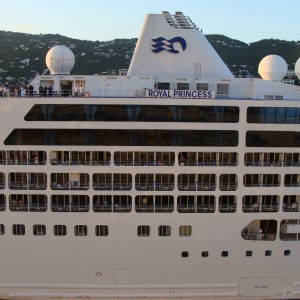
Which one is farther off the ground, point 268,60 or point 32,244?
point 268,60

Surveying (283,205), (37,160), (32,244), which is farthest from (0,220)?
(283,205)

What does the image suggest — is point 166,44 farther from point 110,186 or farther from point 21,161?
point 21,161

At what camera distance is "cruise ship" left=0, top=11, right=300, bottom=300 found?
14.1 metres

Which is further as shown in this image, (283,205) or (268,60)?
(268,60)

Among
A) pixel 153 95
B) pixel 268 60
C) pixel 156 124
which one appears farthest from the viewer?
pixel 268 60

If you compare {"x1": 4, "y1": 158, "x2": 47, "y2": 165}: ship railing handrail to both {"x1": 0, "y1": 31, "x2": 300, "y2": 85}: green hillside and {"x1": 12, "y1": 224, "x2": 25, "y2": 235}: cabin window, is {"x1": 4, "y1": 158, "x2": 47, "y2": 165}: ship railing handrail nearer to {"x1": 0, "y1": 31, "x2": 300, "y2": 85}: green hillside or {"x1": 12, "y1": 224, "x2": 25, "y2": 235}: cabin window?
{"x1": 12, "y1": 224, "x2": 25, "y2": 235}: cabin window

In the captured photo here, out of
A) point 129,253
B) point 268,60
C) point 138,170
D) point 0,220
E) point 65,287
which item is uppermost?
point 268,60

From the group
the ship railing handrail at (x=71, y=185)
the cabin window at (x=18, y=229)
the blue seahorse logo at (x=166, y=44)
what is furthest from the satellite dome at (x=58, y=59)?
the cabin window at (x=18, y=229)

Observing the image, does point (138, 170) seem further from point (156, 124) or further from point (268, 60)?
point (268, 60)

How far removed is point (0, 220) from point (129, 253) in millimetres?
4524

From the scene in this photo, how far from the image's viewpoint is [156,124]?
46.2ft

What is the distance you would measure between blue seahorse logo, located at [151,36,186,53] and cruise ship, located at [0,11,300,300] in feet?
9.31

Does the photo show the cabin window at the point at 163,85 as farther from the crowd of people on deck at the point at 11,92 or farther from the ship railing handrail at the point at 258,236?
Answer: the ship railing handrail at the point at 258,236

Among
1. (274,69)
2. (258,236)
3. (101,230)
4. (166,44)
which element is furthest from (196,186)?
(274,69)
